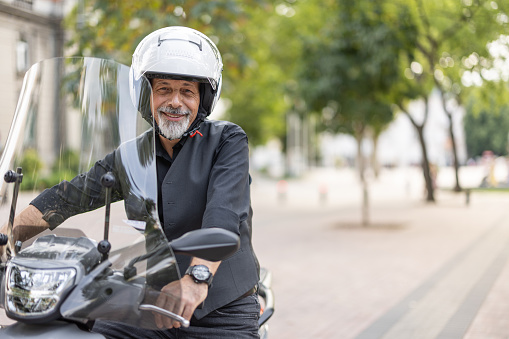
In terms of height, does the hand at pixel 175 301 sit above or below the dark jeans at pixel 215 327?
above

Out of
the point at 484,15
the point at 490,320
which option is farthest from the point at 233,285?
the point at 484,15

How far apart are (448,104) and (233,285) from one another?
63.0 feet

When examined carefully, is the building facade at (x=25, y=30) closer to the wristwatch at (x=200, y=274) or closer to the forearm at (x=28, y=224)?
the forearm at (x=28, y=224)

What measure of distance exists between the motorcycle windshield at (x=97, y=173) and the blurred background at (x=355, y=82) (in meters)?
0.07

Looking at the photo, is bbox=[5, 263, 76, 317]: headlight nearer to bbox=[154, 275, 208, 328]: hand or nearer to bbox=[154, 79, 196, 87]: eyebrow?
bbox=[154, 275, 208, 328]: hand

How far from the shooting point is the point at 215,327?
2133 mm

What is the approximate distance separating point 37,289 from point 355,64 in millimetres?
11803

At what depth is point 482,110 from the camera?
16766mm

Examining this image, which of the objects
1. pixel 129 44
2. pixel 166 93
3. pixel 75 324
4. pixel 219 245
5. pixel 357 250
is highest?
pixel 129 44

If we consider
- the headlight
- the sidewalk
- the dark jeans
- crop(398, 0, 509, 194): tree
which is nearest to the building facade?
the sidewalk

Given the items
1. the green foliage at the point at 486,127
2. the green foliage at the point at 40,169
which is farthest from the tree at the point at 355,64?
the green foliage at the point at 40,169

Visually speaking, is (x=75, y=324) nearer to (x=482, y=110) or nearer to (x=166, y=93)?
(x=166, y=93)

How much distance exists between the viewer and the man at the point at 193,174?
2.04 meters

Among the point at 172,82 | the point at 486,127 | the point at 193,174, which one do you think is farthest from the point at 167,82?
the point at 486,127
